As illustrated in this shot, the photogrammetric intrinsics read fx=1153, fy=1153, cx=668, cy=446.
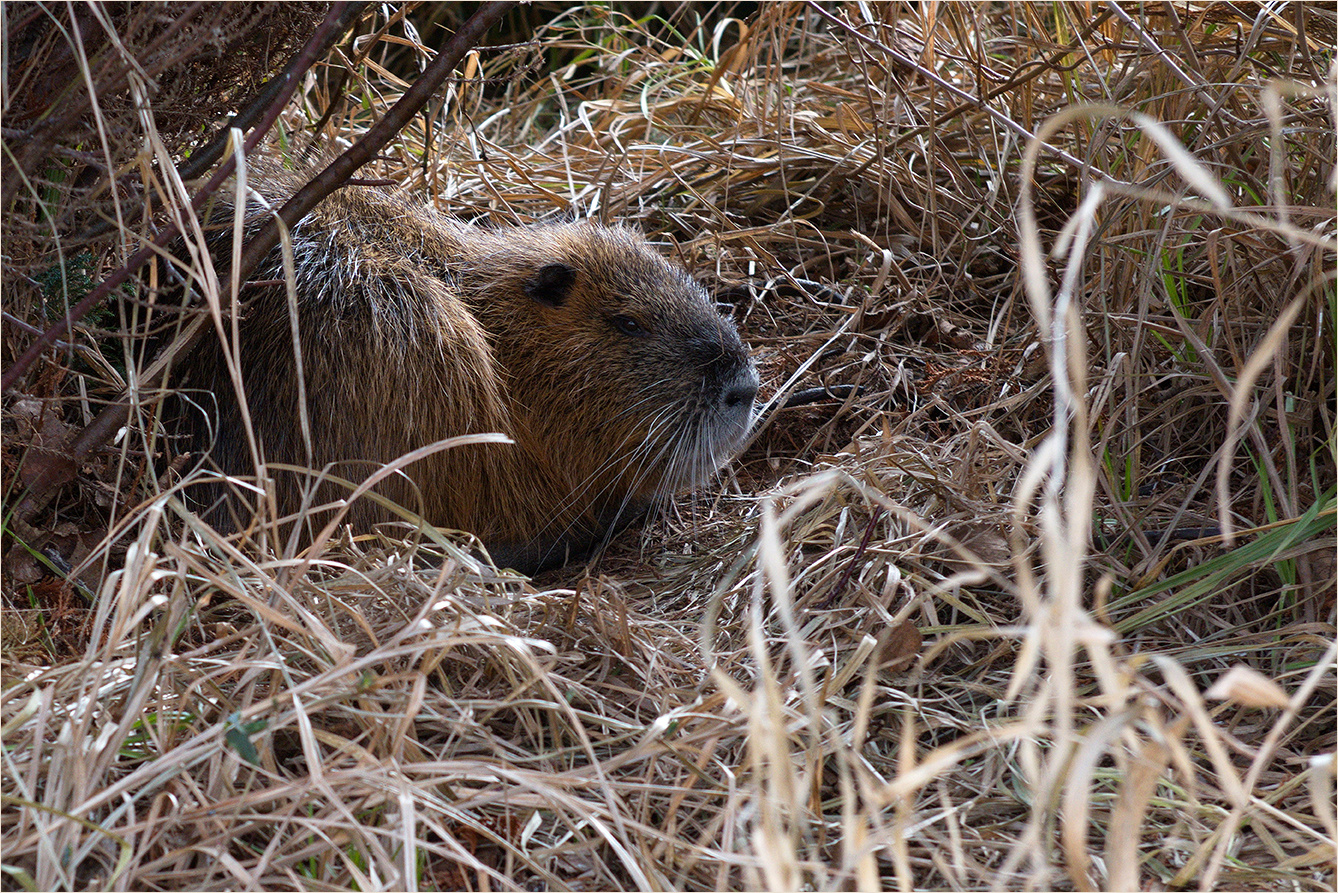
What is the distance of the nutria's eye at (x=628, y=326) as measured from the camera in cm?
319

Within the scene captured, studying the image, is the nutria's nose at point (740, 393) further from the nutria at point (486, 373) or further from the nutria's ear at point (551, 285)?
the nutria's ear at point (551, 285)

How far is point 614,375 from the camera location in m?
3.12

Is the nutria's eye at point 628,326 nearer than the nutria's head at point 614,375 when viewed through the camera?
No

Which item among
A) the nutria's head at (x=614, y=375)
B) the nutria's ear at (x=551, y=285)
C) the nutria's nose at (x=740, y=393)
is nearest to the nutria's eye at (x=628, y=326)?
the nutria's head at (x=614, y=375)

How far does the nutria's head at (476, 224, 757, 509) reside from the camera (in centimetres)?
306

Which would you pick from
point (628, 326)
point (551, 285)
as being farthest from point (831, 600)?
point (551, 285)

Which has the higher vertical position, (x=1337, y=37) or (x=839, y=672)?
(x=1337, y=37)

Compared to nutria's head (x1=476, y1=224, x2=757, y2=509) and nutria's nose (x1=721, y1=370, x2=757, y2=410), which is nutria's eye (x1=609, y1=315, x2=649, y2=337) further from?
nutria's nose (x1=721, y1=370, x2=757, y2=410)

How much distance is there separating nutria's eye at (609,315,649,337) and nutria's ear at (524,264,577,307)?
15 cm

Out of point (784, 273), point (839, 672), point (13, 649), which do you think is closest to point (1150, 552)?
point (839, 672)

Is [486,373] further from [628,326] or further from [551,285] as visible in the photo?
[628,326]

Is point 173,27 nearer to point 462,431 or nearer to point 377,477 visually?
point 377,477

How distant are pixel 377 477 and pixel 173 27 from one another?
0.86m

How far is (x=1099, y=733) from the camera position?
106 cm
